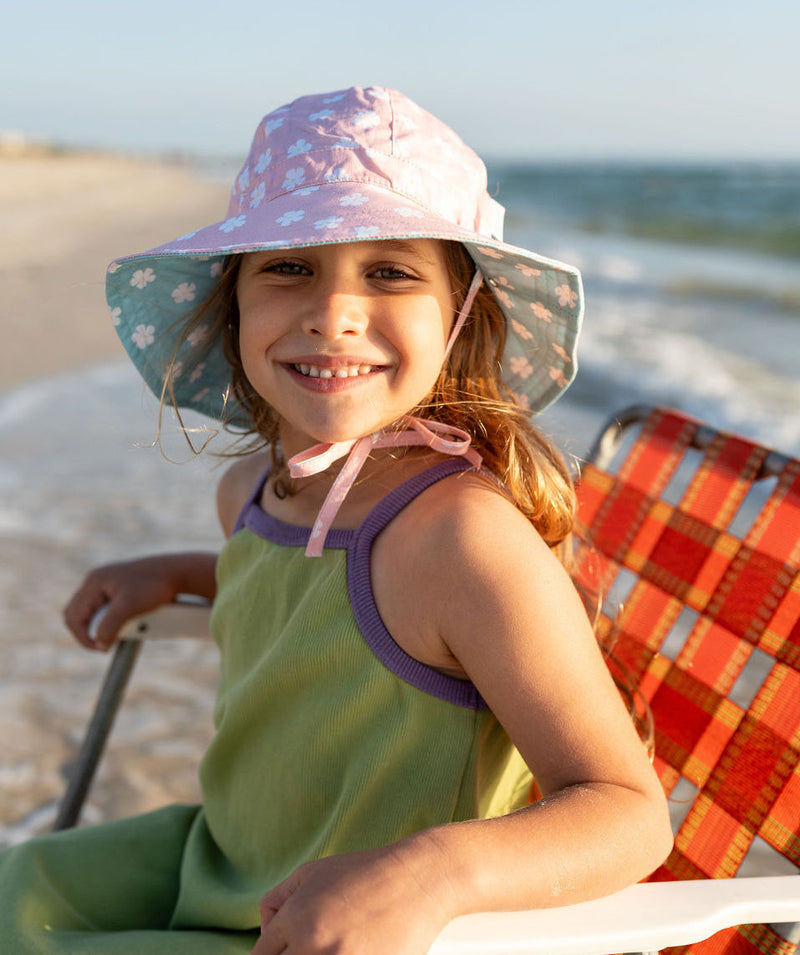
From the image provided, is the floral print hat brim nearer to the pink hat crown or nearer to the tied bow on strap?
the pink hat crown

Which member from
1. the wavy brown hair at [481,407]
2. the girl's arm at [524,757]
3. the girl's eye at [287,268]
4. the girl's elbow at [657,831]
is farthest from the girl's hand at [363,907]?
the girl's eye at [287,268]

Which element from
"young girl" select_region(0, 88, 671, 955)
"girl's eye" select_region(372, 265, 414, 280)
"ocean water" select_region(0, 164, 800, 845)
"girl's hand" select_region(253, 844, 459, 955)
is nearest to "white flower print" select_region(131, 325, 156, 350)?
"young girl" select_region(0, 88, 671, 955)

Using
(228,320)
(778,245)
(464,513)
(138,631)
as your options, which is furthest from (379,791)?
(778,245)

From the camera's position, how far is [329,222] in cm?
118

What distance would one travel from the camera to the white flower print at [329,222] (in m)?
1.17

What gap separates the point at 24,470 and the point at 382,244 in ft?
11.2

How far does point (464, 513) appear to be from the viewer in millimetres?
1154

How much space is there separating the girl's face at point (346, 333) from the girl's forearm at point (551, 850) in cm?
52

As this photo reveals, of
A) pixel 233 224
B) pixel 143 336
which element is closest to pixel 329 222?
pixel 233 224

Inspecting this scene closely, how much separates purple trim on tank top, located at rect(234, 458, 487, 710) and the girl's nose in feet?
0.65

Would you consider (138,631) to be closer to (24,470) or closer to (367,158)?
(367,158)

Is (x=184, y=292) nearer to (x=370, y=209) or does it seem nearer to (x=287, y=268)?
(x=287, y=268)

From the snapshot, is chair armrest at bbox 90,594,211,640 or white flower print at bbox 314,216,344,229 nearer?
white flower print at bbox 314,216,344,229

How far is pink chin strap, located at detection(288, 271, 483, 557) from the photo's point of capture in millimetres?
1288
